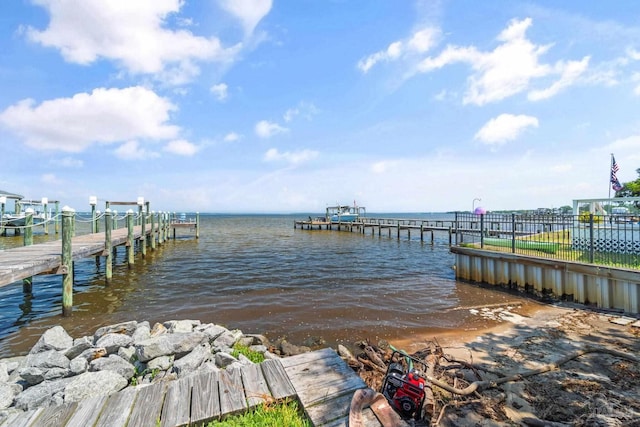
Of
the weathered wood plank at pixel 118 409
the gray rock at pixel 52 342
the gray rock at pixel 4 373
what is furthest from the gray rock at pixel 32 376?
the weathered wood plank at pixel 118 409

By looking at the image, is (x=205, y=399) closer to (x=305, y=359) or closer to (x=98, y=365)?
(x=305, y=359)

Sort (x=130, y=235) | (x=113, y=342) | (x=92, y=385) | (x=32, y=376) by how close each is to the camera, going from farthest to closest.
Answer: (x=130, y=235) < (x=113, y=342) < (x=32, y=376) < (x=92, y=385)

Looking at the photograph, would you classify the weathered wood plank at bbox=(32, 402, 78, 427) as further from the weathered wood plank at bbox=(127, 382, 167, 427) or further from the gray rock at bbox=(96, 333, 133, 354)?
the gray rock at bbox=(96, 333, 133, 354)

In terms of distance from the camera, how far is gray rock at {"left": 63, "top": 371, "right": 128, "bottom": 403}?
3.93m

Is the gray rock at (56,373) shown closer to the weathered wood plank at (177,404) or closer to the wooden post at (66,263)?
the weathered wood plank at (177,404)

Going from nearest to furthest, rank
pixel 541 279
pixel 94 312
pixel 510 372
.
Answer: pixel 510 372 < pixel 94 312 < pixel 541 279

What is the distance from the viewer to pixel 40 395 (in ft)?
13.8

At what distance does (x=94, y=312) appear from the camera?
A: 385 inches

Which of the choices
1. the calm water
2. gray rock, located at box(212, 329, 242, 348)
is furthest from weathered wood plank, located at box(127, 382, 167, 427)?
the calm water

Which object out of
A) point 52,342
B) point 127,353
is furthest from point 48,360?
point 127,353

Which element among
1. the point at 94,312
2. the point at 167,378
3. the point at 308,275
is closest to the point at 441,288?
the point at 308,275

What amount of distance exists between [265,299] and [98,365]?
21.8 feet

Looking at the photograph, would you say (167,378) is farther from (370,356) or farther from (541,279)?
(541,279)

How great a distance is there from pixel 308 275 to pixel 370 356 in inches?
390
